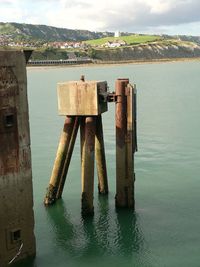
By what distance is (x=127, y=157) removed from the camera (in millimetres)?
15383

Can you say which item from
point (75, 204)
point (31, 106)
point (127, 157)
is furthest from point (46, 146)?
point (31, 106)

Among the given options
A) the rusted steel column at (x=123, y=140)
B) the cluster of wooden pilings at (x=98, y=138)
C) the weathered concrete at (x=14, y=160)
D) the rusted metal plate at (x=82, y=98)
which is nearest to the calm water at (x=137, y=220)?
the cluster of wooden pilings at (x=98, y=138)

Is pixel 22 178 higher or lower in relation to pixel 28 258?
higher

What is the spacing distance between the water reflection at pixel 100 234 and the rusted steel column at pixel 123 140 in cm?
108

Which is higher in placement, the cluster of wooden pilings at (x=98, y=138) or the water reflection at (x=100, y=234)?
the cluster of wooden pilings at (x=98, y=138)

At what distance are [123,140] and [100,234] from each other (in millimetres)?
3074

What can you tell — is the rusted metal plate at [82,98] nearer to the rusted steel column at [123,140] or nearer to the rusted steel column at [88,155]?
the rusted steel column at [88,155]

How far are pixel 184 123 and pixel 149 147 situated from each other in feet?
36.9

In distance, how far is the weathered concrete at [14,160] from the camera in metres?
10.8

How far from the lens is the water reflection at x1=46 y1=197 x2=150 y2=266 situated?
1363 centimetres

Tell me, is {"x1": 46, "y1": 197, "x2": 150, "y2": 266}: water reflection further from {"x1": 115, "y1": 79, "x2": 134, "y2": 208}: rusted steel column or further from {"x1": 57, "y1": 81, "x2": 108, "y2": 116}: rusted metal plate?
{"x1": 57, "y1": 81, "x2": 108, "y2": 116}: rusted metal plate

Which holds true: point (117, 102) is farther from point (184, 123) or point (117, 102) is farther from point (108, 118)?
point (108, 118)

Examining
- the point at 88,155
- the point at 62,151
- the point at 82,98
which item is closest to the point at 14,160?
the point at 88,155

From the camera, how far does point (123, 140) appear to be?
50.0ft
